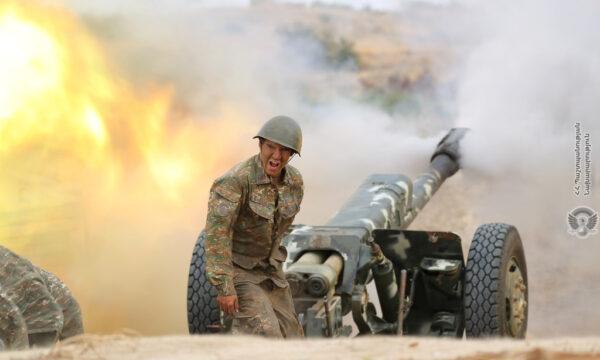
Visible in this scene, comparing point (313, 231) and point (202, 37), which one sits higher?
point (202, 37)

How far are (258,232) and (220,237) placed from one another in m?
0.28

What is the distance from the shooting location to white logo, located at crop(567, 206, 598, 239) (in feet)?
49.4

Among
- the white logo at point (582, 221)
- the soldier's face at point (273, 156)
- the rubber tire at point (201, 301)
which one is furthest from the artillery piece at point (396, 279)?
the white logo at point (582, 221)

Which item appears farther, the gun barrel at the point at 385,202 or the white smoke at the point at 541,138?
the white smoke at the point at 541,138

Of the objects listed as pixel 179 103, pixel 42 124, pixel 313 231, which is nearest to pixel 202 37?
pixel 179 103

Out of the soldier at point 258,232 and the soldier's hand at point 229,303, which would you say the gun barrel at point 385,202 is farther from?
the soldier's hand at point 229,303

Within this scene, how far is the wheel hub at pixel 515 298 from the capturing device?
24.6 ft

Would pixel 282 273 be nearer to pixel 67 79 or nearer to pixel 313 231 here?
pixel 313 231

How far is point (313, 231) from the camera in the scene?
24.3 feet

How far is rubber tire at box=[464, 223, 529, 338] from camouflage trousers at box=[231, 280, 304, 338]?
1379mm

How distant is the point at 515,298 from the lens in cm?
764

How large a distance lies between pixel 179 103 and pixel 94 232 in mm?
2152

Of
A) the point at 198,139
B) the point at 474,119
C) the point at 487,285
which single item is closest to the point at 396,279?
the point at 487,285

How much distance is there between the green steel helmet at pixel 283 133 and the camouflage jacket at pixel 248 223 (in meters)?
0.19
